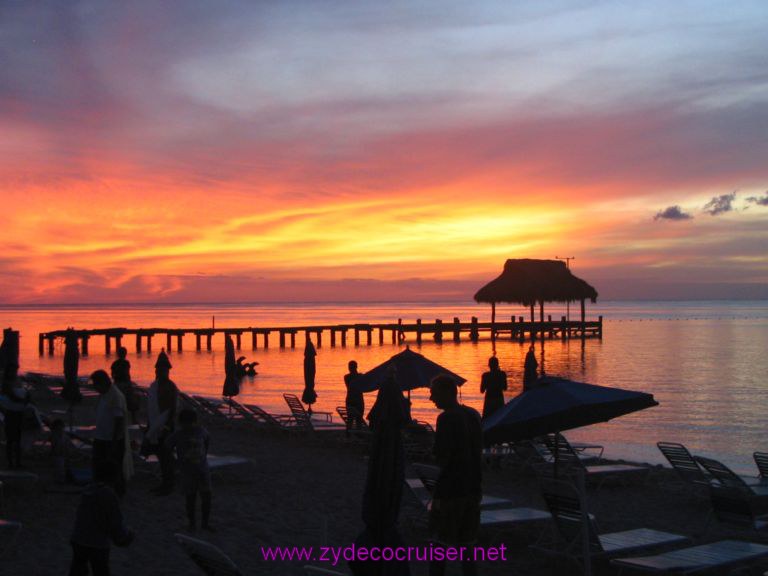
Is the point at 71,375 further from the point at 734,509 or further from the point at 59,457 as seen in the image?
the point at 734,509

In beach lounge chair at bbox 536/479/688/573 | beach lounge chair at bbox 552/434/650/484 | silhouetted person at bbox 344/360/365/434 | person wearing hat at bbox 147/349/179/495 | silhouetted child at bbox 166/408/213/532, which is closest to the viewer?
beach lounge chair at bbox 536/479/688/573

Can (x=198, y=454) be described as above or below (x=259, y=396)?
above

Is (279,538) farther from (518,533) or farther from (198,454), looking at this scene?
(518,533)

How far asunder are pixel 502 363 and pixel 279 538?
3852 cm

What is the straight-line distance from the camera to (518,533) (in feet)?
26.1

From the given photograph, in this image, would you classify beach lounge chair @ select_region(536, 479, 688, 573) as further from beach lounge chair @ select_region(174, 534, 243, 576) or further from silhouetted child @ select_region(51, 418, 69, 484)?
silhouetted child @ select_region(51, 418, 69, 484)

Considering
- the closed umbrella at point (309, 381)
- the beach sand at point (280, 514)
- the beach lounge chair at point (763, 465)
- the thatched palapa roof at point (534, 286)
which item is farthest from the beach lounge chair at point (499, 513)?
the thatched palapa roof at point (534, 286)

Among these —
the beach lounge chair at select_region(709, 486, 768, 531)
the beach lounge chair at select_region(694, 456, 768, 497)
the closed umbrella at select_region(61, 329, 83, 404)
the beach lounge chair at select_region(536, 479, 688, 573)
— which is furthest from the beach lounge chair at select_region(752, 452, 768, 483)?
the closed umbrella at select_region(61, 329, 83, 404)

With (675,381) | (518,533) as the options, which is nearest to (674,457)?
(518,533)

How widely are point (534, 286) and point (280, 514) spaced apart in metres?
52.5

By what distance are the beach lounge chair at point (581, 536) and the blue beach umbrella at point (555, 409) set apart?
0.82m

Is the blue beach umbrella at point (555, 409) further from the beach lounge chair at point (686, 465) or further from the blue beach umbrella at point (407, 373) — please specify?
the blue beach umbrella at point (407, 373)

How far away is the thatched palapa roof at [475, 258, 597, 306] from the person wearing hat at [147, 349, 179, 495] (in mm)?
51821

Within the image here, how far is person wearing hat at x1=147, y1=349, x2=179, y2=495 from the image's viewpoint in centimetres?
909
